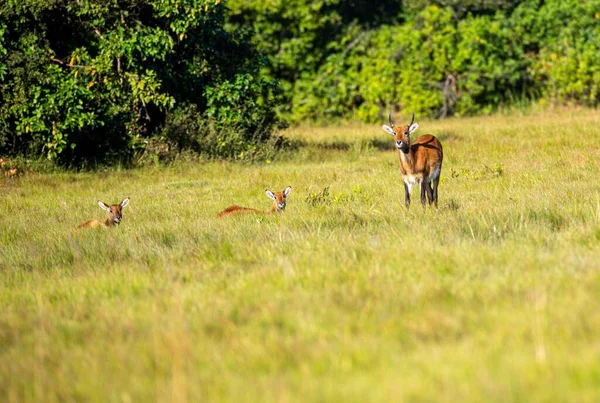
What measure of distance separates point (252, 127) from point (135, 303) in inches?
529

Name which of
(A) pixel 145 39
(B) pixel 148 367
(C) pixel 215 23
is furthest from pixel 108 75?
(B) pixel 148 367

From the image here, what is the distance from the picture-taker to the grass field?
429cm

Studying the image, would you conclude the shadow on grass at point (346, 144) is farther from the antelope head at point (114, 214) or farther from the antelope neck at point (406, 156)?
the antelope head at point (114, 214)

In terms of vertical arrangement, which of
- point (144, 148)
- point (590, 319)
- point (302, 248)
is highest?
point (590, 319)

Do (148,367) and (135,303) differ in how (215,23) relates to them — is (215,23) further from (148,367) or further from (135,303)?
(148,367)

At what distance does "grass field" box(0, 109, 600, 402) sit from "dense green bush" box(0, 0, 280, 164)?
5.34 m

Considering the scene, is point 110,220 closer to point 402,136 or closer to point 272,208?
point 272,208

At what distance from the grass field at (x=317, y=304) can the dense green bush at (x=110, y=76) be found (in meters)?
5.34

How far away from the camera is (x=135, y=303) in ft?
19.6

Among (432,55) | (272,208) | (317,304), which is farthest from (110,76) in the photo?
(432,55)

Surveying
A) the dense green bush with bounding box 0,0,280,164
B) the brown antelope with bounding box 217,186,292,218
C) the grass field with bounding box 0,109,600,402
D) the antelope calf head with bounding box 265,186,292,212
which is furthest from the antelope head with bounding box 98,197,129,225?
the dense green bush with bounding box 0,0,280,164

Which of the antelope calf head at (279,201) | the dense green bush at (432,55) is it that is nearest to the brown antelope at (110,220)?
the antelope calf head at (279,201)

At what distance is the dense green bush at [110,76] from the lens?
1630 cm

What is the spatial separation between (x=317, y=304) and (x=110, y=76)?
12224 millimetres
